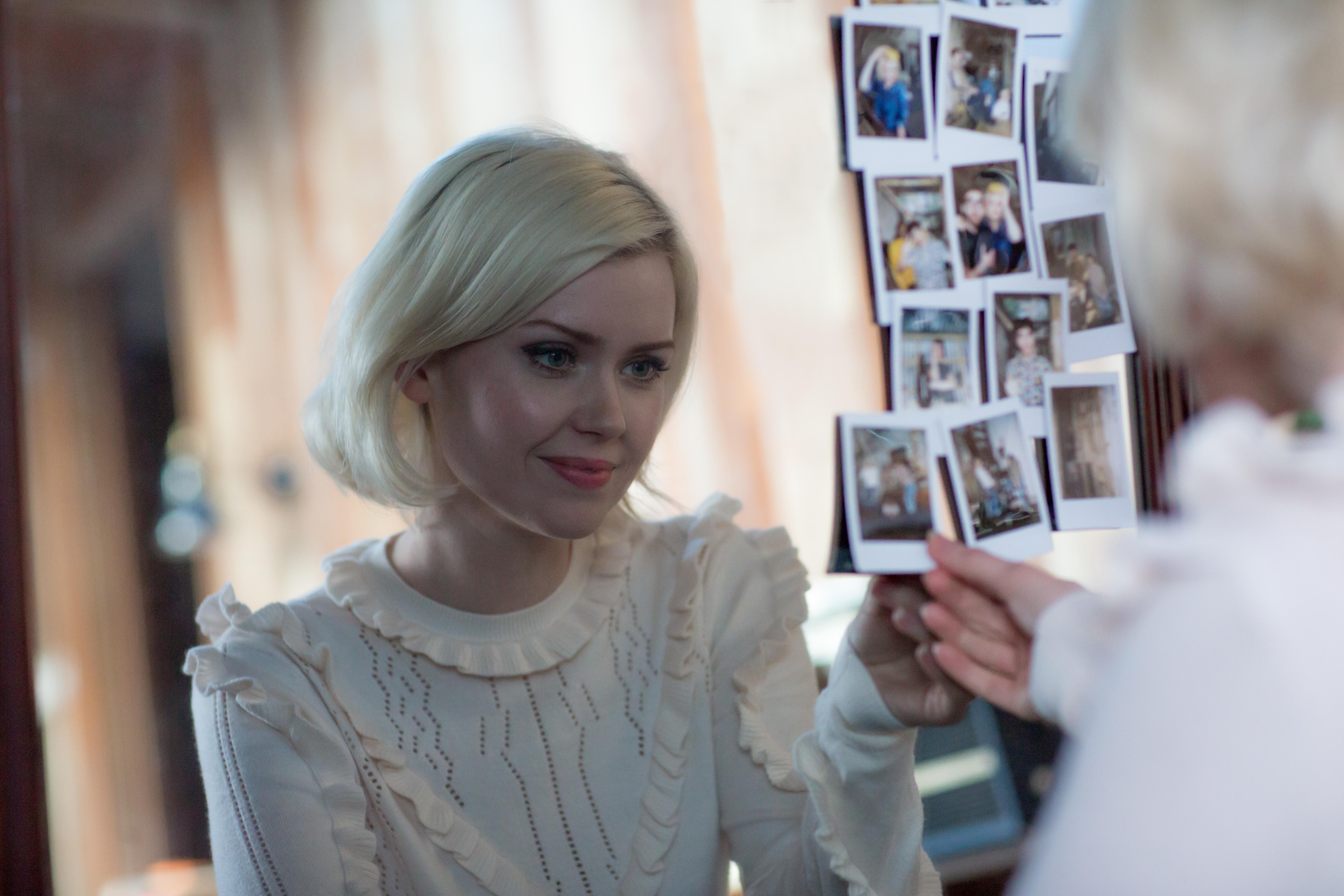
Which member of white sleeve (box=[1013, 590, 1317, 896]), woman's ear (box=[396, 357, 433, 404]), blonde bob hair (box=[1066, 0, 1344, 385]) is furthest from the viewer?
woman's ear (box=[396, 357, 433, 404])

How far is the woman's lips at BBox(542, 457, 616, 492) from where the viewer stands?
1071mm

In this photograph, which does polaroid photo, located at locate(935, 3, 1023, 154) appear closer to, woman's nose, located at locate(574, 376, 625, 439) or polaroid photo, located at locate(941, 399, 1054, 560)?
polaroid photo, located at locate(941, 399, 1054, 560)

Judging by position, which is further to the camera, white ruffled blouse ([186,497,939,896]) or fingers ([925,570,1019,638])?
white ruffled blouse ([186,497,939,896])

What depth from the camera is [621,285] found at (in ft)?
3.50

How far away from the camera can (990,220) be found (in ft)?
3.15

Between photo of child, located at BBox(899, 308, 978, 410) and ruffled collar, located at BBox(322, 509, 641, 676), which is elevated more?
photo of child, located at BBox(899, 308, 978, 410)

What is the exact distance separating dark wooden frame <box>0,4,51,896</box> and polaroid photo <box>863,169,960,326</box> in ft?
4.84

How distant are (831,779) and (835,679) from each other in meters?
0.10

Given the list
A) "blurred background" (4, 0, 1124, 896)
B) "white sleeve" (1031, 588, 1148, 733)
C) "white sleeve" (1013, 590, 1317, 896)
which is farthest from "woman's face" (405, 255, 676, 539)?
"blurred background" (4, 0, 1124, 896)

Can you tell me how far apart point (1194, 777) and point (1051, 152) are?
0.64 meters

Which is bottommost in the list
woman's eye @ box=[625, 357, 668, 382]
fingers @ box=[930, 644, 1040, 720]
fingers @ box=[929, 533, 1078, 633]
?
fingers @ box=[930, 644, 1040, 720]

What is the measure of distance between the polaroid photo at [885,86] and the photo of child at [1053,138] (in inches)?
3.8

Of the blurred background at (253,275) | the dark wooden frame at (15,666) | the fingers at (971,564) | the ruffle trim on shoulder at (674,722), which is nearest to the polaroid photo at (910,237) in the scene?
the fingers at (971,564)

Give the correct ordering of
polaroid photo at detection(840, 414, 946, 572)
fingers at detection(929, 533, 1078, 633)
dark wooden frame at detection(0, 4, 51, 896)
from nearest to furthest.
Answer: fingers at detection(929, 533, 1078, 633)
polaroid photo at detection(840, 414, 946, 572)
dark wooden frame at detection(0, 4, 51, 896)
